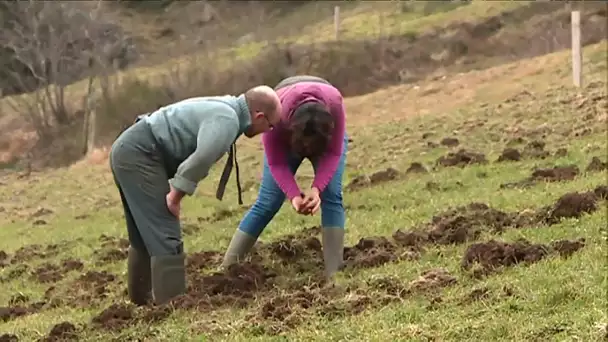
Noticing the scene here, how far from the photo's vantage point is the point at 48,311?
26.7 ft

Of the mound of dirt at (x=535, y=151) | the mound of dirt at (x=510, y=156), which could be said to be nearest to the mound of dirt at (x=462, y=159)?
the mound of dirt at (x=510, y=156)

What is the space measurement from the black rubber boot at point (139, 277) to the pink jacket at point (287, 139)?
45.9 inches

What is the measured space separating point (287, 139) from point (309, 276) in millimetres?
1118

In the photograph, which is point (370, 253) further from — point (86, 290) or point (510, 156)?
point (510, 156)

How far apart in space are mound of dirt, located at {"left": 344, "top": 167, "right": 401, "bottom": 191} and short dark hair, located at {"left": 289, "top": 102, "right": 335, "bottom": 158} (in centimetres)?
720

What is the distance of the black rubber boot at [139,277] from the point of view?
752 centimetres

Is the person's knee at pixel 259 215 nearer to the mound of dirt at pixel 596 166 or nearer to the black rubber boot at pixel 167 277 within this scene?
the black rubber boot at pixel 167 277

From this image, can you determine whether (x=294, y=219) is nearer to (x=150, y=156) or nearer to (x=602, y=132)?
(x=150, y=156)

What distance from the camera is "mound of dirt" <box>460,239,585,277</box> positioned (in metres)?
6.75

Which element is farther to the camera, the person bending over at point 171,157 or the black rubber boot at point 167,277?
the black rubber boot at point 167,277

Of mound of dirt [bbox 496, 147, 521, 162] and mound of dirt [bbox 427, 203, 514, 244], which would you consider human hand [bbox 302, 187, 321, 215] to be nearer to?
mound of dirt [bbox 427, 203, 514, 244]

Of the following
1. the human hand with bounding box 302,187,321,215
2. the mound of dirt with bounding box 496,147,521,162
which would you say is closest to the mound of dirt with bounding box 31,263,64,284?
the human hand with bounding box 302,187,321,215

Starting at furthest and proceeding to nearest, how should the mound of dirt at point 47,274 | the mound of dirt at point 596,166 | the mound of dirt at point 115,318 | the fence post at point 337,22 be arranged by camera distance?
1. the fence post at point 337,22
2. the mound of dirt at point 596,166
3. the mound of dirt at point 47,274
4. the mound of dirt at point 115,318

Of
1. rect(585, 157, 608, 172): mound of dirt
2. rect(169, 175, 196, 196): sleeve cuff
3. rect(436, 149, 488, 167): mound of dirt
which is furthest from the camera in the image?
rect(436, 149, 488, 167): mound of dirt
